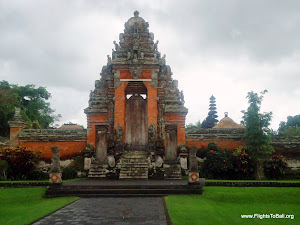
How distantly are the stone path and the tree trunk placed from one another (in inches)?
312

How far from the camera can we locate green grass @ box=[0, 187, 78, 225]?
7375mm

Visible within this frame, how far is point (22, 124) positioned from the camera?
18.0 m

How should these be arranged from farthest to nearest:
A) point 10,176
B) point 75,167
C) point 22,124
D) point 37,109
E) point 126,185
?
point 37,109 < point 22,124 < point 75,167 < point 10,176 < point 126,185

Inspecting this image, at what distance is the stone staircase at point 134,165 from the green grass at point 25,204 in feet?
14.9

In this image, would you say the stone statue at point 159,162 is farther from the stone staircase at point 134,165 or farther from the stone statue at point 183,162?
the stone statue at point 183,162

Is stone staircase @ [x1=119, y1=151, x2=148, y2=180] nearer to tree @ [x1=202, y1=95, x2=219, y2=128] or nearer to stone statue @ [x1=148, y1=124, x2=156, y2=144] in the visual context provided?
stone statue @ [x1=148, y1=124, x2=156, y2=144]

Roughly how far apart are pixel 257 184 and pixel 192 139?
6.14 m

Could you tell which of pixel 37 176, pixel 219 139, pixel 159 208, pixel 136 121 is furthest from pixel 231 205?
pixel 37 176

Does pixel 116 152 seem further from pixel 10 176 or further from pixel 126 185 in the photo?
pixel 10 176

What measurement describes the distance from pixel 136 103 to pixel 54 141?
591 centimetres

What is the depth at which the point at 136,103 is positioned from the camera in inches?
701

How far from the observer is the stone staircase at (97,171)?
49.9 feet

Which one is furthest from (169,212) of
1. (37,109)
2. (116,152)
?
(37,109)

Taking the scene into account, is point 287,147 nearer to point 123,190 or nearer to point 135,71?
point 135,71
